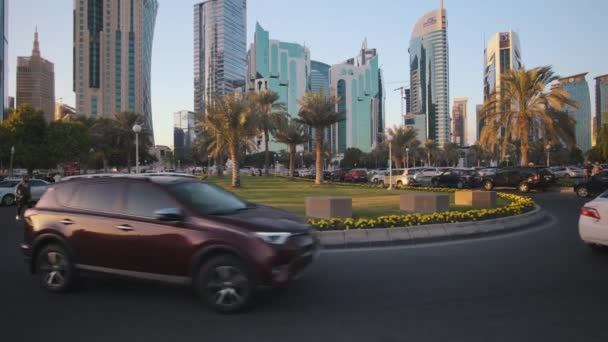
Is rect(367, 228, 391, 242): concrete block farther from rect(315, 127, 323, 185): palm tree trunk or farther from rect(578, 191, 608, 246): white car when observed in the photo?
rect(315, 127, 323, 185): palm tree trunk

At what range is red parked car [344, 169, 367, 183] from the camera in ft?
144

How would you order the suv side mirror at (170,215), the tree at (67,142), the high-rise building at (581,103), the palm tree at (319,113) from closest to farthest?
the suv side mirror at (170,215) → the palm tree at (319,113) → the tree at (67,142) → the high-rise building at (581,103)

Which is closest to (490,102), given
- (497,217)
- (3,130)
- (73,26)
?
(497,217)

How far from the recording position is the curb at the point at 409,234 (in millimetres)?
9359

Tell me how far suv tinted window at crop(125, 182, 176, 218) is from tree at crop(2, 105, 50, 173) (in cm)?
5040

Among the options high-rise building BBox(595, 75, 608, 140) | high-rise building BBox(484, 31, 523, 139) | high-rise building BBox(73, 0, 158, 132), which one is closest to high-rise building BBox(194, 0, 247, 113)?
high-rise building BBox(73, 0, 158, 132)

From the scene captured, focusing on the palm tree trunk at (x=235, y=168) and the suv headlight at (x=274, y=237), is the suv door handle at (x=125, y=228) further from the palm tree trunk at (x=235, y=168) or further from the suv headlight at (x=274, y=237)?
the palm tree trunk at (x=235, y=168)

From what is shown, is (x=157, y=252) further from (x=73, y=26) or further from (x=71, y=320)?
(x=73, y=26)

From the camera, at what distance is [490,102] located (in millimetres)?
30516

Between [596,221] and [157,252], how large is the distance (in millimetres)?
7576

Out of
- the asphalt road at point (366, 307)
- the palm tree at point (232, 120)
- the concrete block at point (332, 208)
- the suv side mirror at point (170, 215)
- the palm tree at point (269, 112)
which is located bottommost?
the asphalt road at point (366, 307)

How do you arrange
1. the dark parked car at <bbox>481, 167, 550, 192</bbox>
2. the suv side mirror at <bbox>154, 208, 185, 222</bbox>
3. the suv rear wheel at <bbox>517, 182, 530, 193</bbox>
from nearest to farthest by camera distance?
1. the suv side mirror at <bbox>154, 208, 185, 222</bbox>
2. the dark parked car at <bbox>481, 167, 550, 192</bbox>
3. the suv rear wheel at <bbox>517, 182, 530, 193</bbox>

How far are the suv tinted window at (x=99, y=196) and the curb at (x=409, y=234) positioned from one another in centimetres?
436

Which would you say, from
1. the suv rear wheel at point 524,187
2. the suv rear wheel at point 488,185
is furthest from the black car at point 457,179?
the suv rear wheel at point 524,187
